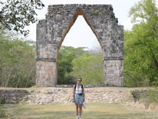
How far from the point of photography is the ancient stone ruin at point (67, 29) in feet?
48.5

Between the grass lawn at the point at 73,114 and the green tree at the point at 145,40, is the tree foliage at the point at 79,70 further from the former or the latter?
the grass lawn at the point at 73,114

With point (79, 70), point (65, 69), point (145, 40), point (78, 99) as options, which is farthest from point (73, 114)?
point (79, 70)

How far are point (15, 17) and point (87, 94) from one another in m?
6.31

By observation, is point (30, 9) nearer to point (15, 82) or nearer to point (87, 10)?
point (87, 10)

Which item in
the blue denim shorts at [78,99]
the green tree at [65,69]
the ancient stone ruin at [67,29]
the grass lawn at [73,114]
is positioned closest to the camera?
the blue denim shorts at [78,99]

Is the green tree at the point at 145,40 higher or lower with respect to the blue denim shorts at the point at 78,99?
higher

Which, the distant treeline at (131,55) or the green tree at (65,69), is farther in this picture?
the green tree at (65,69)

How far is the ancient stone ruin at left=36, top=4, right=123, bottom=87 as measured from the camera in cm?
1479

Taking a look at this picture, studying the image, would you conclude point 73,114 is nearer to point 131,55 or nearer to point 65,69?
point 131,55

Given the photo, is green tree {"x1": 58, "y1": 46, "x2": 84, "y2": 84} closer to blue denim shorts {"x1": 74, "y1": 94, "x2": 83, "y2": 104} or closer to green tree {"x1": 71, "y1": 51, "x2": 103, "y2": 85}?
green tree {"x1": 71, "y1": 51, "x2": 103, "y2": 85}

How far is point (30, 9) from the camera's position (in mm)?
6664

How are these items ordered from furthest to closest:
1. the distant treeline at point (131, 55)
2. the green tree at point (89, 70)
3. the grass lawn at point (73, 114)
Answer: the green tree at point (89, 70) < the distant treeline at point (131, 55) < the grass lawn at point (73, 114)

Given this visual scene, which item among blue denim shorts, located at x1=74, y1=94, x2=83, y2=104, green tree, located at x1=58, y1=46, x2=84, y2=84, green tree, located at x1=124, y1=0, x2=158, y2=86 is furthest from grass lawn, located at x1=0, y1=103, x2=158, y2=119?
green tree, located at x1=58, y1=46, x2=84, y2=84

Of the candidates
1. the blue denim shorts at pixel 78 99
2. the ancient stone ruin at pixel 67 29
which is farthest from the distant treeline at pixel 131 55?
the blue denim shorts at pixel 78 99
